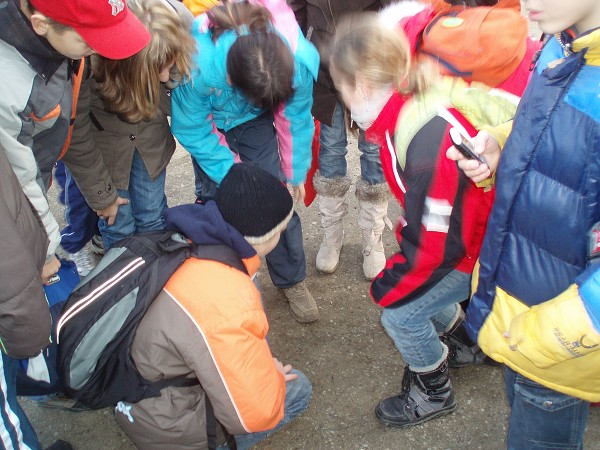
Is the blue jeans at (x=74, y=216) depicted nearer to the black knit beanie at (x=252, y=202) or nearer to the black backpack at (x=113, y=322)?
the black backpack at (x=113, y=322)

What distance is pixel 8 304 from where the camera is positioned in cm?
146

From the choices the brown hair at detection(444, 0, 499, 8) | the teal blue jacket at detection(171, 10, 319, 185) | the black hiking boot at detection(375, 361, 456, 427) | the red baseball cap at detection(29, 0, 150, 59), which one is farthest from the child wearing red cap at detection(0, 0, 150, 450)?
the brown hair at detection(444, 0, 499, 8)

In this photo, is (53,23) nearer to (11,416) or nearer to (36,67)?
(36,67)

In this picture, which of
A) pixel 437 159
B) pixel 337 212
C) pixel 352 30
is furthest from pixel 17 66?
pixel 337 212

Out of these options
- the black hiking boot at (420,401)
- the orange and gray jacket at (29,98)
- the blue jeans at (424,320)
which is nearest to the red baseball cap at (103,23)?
the orange and gray jacket at (29,98)

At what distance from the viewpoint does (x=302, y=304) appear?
2.76 m

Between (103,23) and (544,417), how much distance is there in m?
1.73

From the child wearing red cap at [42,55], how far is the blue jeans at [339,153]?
115cm

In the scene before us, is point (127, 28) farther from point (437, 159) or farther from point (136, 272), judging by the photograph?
point (437, 159)

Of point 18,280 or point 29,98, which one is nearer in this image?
point 18,280

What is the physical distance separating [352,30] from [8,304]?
4.12ft

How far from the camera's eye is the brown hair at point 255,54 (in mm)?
2055

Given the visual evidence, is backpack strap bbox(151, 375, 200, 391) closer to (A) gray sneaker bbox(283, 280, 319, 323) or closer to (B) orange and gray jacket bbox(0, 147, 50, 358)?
(B) orange and gray jacket bbox(0, 147, 50, 358)

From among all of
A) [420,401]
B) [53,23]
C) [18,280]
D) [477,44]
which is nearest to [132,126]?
[53,23]
